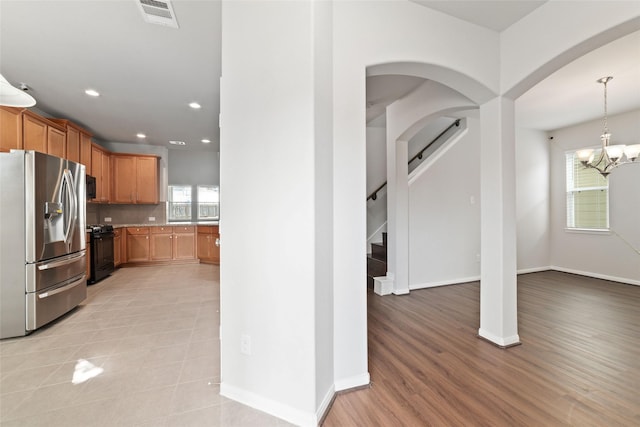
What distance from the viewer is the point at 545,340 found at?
2.51 metres

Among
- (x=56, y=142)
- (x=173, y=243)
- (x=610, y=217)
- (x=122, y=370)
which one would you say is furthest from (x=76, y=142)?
(x=610, y=217)

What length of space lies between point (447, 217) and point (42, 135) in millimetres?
6424

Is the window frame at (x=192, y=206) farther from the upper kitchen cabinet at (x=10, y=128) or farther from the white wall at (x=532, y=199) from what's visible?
the white wall at (x=532, y=199)

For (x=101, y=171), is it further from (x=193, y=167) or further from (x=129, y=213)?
(x=193, y=167)

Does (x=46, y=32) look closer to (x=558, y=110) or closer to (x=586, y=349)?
(x=586, y=349)

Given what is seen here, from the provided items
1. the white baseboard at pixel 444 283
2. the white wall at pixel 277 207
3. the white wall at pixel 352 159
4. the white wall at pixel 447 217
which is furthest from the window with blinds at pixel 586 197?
the white wall at pixel 277 207

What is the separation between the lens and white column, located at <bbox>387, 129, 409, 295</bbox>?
3873 mm

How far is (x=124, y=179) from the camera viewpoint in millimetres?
5914

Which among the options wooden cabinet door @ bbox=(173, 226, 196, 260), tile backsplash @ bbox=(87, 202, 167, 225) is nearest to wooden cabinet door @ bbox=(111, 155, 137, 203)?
tile backsplash @ bbox=(87, 202, 167, 225)

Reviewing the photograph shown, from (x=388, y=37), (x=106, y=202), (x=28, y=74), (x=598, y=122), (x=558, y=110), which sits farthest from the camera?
(x=106, y=202)

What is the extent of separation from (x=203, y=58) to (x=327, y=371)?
328 centimetres

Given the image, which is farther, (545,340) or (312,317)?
A: (545,340)

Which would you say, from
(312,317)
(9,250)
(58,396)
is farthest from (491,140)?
(9,250)

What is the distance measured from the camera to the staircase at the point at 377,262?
447 centimetres
